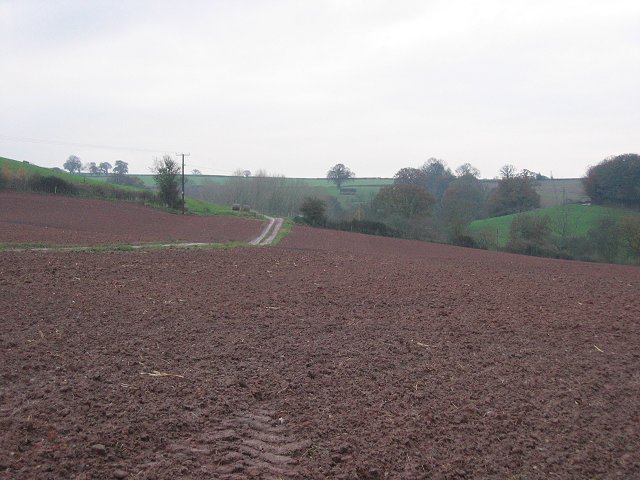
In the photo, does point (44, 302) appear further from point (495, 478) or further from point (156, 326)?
point (495, 478)

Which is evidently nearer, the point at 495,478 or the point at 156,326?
the point at 495,478

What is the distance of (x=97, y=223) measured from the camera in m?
43.0

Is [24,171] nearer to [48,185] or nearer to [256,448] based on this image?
[48,185]

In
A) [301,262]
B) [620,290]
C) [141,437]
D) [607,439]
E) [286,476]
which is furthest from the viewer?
[301,262]

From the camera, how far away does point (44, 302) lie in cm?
1115

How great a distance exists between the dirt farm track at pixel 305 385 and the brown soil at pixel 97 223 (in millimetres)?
19719

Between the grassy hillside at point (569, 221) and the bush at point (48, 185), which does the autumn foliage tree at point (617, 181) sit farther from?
the bush at point (48, 185)

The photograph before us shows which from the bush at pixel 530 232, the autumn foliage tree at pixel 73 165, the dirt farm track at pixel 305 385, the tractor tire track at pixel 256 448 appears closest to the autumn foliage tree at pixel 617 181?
the bush at pixel 530 232

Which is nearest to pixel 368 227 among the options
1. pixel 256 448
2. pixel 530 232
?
pixel 530 232

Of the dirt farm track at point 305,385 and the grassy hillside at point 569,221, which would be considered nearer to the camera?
the dirt farm track at point 305,385

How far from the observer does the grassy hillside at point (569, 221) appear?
59781 millimetres

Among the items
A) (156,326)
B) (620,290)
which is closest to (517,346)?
(156,326)

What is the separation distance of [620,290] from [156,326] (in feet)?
54.3

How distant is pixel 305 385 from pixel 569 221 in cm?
6174
